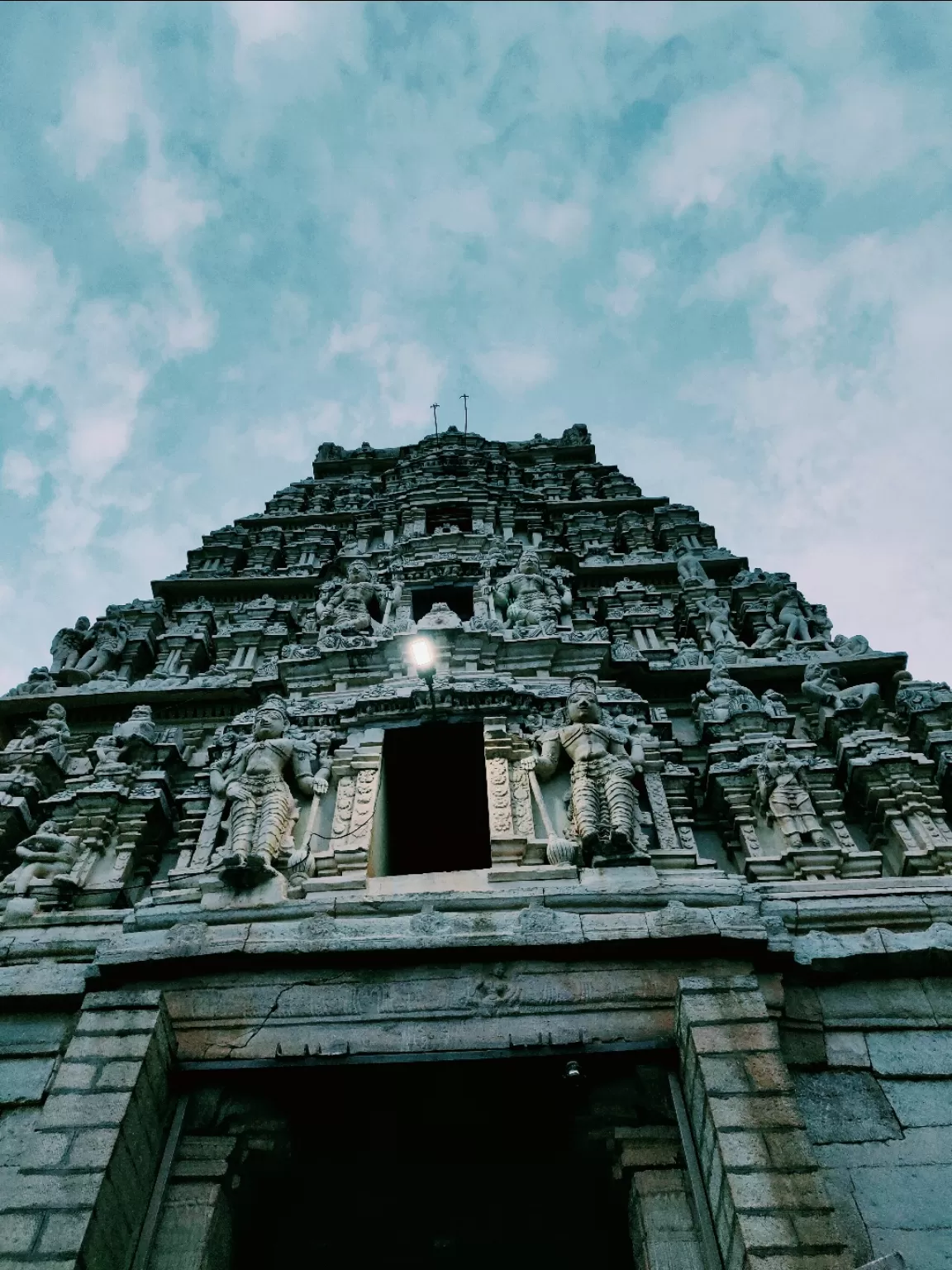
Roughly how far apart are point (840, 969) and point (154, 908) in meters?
6.20

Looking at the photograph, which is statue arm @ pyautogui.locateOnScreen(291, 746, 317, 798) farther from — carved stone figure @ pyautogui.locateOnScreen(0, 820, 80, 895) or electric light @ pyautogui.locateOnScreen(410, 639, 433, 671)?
carved stone figure @ pyautogui.locateOnScreen(0, 820, 80, 895)

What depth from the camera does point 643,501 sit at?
2594 centimetres

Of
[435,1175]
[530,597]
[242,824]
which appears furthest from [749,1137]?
[530,597]

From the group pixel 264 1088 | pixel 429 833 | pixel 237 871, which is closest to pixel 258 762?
pixel 237 871

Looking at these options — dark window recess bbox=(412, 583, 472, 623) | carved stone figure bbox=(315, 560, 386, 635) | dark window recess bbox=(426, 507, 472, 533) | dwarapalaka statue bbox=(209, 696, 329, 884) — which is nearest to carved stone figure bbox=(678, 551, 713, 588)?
dark window recess bbox=(412, 583, 472, 623)

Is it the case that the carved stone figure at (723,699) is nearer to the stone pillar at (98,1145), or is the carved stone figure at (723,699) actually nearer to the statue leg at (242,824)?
the statue leg at (242,824)

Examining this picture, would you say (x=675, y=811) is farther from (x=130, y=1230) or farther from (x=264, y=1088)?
(x=130, y=1230)

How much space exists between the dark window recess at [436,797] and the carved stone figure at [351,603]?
12.0 ft

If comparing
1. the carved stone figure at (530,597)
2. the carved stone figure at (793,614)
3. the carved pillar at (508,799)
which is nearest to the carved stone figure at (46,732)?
the carved pillar at (508,799)

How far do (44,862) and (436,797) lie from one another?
4.92m

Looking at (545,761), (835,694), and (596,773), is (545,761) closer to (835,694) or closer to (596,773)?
(596,773)

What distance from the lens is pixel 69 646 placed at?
734 inches

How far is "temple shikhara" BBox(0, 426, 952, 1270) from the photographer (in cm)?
749

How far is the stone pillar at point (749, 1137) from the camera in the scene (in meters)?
6.62
